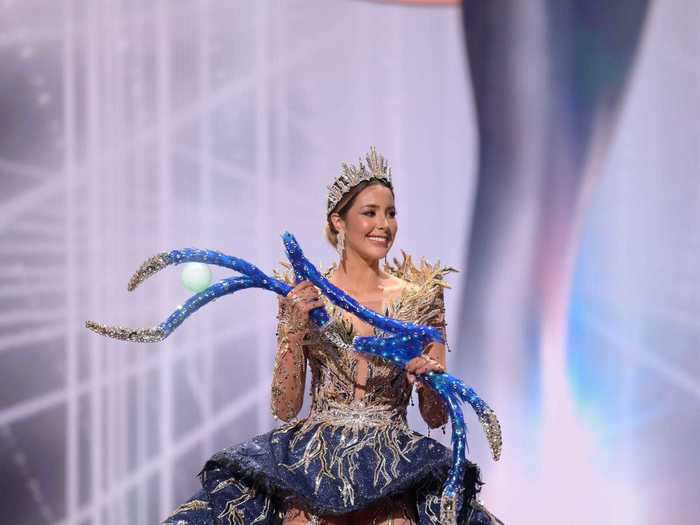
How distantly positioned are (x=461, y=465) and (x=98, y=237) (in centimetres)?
191

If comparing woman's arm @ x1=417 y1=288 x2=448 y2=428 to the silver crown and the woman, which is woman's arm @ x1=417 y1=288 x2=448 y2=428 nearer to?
the woman

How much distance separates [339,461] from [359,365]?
258 mm

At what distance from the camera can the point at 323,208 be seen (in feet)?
11.4

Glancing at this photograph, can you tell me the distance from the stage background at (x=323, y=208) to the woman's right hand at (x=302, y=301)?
1344 millimetres

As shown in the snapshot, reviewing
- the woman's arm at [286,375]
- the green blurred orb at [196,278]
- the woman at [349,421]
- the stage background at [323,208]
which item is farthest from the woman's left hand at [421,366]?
the stage background at [323,208]

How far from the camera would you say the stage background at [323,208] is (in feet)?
11.3

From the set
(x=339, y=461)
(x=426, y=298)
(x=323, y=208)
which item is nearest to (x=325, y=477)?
(x=339, y=461)

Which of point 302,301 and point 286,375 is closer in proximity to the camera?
point 302,301

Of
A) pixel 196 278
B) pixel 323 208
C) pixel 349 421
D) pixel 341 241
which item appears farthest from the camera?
pixel 323 208

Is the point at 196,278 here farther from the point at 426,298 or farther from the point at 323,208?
the point at 426,298

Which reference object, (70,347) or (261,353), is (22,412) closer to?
(70,347)

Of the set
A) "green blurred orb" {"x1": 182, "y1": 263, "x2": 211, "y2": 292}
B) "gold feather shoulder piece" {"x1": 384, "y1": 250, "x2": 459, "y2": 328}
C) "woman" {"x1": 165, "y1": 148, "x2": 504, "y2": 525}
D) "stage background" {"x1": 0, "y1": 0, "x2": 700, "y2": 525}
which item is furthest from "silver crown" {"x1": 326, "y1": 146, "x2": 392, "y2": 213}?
"stage background" {"x1": 0, "y1": 0, "x2": 700, "y2": 525}

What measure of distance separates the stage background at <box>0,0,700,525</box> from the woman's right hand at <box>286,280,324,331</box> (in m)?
1.34

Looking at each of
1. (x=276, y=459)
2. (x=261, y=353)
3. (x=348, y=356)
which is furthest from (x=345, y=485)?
(x=261, y=353)
